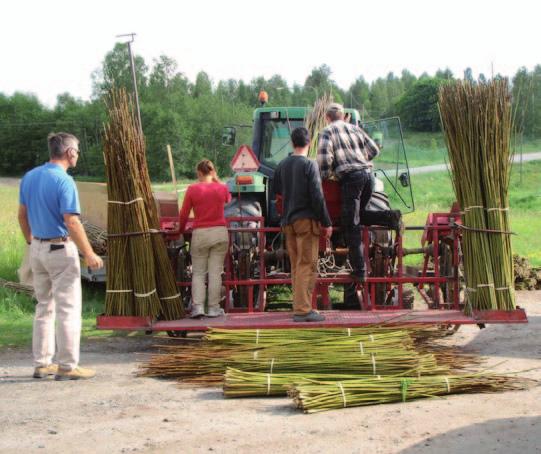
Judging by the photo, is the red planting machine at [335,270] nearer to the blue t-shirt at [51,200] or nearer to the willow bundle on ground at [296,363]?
the willow bundle on ground at [296,363]

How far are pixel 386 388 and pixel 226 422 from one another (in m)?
1.17

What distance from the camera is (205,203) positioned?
8.01 meters

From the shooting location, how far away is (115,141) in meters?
7.75

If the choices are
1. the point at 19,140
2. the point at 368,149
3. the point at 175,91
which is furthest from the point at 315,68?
the point at 368,149

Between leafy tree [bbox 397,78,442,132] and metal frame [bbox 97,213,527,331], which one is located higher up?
leafy tree [bbox 397,78,442,132]

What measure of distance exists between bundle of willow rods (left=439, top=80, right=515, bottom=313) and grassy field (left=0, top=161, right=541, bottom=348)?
4.10 m

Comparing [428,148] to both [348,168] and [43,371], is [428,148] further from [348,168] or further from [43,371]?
[43,371]

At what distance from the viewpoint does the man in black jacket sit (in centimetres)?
753

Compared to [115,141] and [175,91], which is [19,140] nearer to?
[175,91]

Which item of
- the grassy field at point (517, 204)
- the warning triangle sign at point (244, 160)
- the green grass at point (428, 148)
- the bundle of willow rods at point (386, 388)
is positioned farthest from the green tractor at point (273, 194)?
the green grass at point (428, 148)

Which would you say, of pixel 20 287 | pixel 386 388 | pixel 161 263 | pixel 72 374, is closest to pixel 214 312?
pixel 161 263

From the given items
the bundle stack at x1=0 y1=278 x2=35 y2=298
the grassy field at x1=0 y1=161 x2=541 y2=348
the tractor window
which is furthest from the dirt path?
the bundle stack at x1=0 y1=278 x2=35 y2=298

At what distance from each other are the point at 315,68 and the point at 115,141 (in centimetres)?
8556

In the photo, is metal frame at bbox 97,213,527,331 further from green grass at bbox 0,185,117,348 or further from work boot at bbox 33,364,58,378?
green grass at bbox 0,185,117,348
